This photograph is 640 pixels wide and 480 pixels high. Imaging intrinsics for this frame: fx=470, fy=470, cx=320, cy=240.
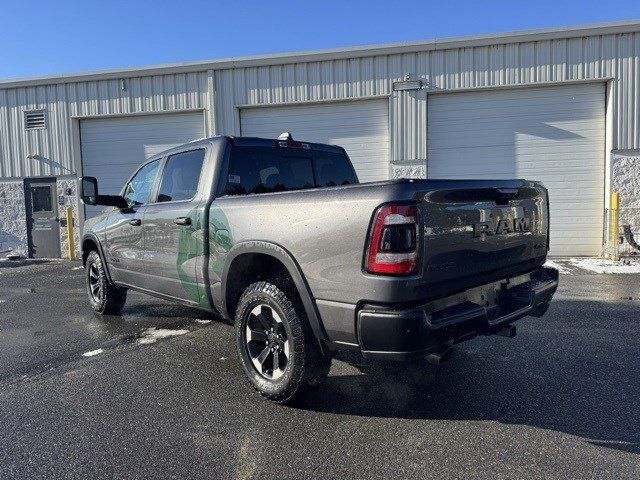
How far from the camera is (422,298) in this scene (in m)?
2.58

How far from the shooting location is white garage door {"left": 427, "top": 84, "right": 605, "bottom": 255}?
10453 mm

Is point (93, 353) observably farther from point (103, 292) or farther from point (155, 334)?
point (103, 292)

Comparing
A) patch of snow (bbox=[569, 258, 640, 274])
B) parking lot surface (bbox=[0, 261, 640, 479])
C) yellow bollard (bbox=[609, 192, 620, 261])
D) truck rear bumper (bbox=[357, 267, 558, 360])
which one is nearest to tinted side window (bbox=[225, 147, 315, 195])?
parking lot surface (bbox=[0, 261, 640, 479])

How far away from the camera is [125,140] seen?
1259cm

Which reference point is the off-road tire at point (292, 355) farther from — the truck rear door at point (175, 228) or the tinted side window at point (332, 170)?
the tinted side window at point (332, 170)

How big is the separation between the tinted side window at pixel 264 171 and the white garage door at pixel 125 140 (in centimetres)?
842

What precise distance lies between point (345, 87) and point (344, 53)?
0.75 m

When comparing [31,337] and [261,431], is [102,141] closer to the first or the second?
[31,337]

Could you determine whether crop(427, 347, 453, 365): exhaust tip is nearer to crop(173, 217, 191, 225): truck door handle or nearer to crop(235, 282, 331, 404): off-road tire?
crop(235, 282, 331, 404): off-road tire

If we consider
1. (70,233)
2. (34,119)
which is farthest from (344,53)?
(34,119)

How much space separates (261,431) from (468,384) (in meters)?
1.60

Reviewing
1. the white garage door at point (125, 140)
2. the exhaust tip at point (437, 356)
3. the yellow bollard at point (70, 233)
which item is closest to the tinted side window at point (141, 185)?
the exhaust tip at point (437, 356)

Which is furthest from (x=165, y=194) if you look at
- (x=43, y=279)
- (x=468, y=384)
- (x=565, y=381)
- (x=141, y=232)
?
(x=43, y=279)

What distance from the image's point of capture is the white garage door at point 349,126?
11172 mm
